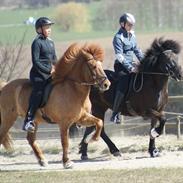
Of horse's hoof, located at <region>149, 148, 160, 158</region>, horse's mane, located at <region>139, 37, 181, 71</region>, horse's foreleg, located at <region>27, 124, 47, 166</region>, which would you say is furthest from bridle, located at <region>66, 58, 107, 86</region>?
horse's hoof, located at <region>149, 148, 160, 158</region>

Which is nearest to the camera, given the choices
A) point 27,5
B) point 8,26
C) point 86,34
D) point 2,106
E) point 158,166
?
point 158,166

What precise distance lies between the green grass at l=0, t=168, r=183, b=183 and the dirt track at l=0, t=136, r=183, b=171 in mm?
719

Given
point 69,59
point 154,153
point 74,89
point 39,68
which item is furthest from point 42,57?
point 154,153

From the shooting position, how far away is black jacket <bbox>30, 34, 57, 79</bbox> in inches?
453

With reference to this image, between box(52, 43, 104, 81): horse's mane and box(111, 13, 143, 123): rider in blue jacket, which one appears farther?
box(111, 13, 143, 123): rider in blue jacket

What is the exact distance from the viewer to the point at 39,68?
11.5m

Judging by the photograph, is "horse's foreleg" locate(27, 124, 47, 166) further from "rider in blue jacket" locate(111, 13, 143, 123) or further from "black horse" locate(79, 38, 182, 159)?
"rider in blue jacket" locate(111, 13, 143, 123)

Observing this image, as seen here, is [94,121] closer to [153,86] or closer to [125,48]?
[153,86]

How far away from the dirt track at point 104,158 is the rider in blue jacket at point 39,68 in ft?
3.17

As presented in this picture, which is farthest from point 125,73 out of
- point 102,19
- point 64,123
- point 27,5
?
point 27,5

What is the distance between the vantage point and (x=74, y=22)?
47156mm

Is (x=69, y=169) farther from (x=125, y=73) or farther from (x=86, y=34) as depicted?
(x=86, y=34)

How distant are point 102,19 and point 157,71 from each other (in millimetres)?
36022

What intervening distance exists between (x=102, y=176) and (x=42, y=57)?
8.31ft
